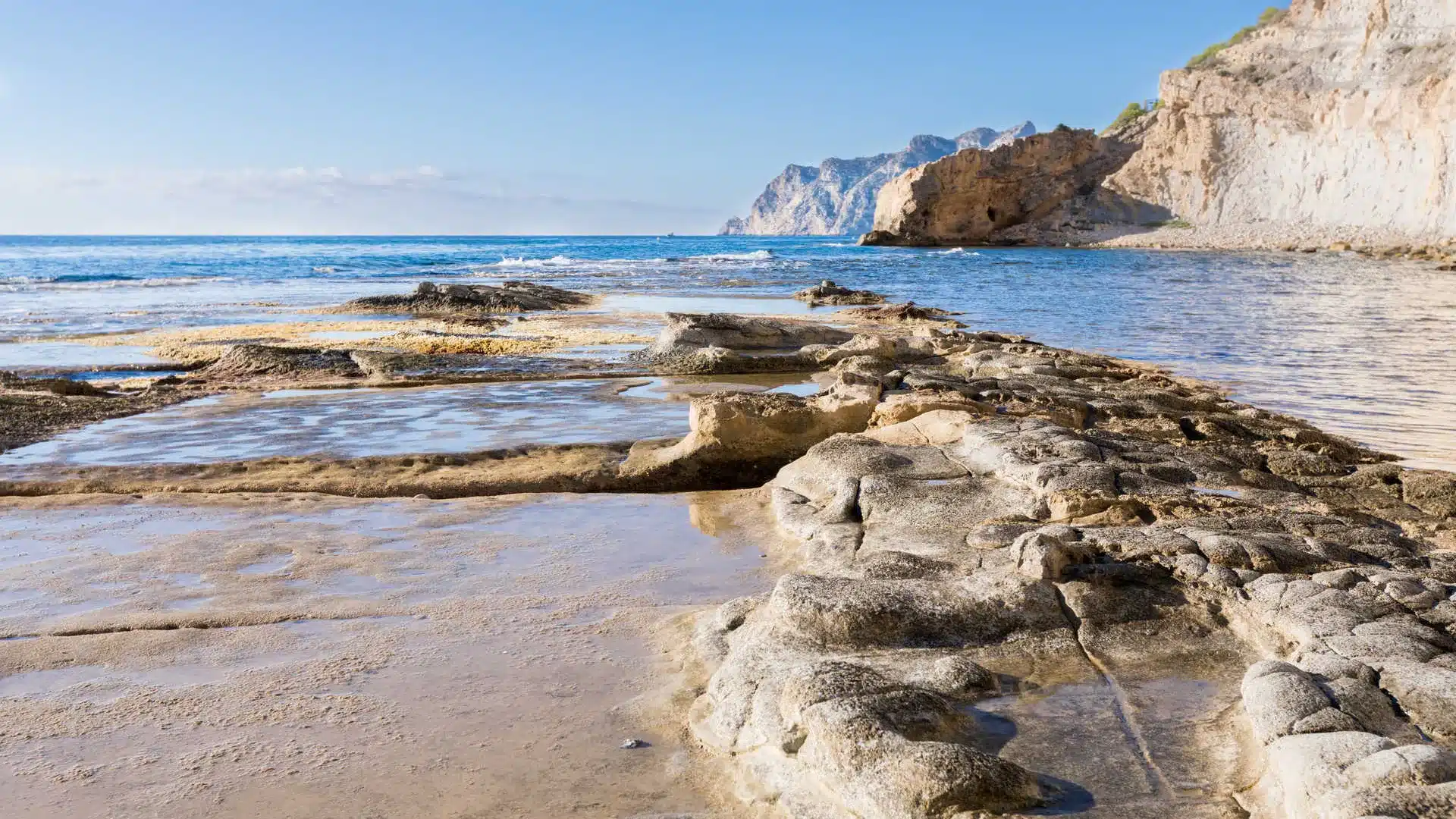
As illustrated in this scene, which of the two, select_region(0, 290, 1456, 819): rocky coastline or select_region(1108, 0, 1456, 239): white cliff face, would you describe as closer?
select_region(0, 290, 1456, 819): rocky coastline

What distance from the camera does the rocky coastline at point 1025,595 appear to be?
2699 mm

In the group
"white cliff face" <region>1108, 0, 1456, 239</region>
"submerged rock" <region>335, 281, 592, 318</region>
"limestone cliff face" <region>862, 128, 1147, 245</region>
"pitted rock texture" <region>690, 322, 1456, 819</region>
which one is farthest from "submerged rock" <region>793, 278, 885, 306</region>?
"limestone cliff face" <region>862, 128, 1147, 245</region>

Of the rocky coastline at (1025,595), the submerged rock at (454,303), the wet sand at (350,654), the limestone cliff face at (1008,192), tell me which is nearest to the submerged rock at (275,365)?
the rocky coastline at (1025,595)

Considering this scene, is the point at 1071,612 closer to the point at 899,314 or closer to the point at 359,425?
the point at 359,425

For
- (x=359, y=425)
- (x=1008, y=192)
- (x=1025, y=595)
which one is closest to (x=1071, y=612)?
(x=1025, y=595)

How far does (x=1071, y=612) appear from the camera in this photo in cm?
382

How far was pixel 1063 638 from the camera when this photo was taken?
365 centimetres

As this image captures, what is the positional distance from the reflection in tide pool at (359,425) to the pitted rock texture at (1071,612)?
2649 mm

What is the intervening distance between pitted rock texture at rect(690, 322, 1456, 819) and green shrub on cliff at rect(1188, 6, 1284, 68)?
71969 mm

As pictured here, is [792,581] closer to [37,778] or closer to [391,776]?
[391,776]

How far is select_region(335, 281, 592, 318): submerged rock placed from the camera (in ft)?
68.9

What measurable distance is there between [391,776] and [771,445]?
14.2ft

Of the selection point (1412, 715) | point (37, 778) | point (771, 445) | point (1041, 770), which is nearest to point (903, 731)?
point (1041, 770)

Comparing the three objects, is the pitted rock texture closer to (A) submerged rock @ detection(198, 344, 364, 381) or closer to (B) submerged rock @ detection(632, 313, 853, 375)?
(B) submerged rock @ detection(632, 313, 853, 375)
